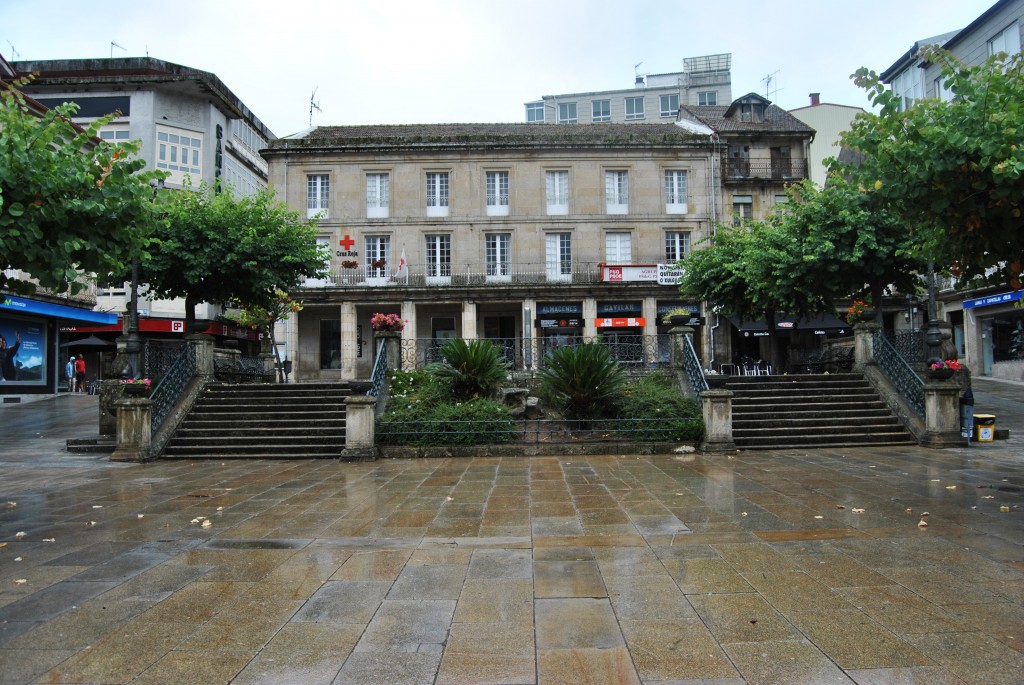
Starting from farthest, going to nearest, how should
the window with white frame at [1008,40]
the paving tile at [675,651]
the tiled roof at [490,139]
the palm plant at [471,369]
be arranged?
the tiled roof at [490,139] → the window with white frame at [1008,40] → the palm plant at [471,369] → the paving tile at [675,651]

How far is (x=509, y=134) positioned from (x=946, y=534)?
28994mm

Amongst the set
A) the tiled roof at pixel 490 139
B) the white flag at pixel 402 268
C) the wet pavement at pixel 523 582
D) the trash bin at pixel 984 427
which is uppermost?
the tiled roof at pixel 490 139

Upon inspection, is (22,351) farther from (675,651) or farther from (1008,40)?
(1008,40)

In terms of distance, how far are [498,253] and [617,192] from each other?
6.98 metres

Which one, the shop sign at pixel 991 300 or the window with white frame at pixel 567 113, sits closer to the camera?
the shop sign at pixel 991 300

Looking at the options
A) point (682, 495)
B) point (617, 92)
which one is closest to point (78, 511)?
point (682, 495)

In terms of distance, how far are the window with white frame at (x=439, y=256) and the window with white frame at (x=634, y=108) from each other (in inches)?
960

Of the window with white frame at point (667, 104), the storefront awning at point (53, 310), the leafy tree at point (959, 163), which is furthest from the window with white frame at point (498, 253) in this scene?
the window with white frame at point (667, 104)

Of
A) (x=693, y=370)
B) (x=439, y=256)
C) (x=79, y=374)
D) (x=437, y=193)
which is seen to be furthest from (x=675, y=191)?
(x=79, y=374)

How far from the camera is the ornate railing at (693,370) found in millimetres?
12475

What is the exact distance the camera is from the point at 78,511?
6.89 metres

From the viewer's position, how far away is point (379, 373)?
13320mm

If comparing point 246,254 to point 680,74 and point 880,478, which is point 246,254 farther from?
point 680,74

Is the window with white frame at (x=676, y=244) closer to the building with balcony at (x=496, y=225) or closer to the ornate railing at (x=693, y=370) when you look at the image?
the building with balcony at (x=496, y=225)
